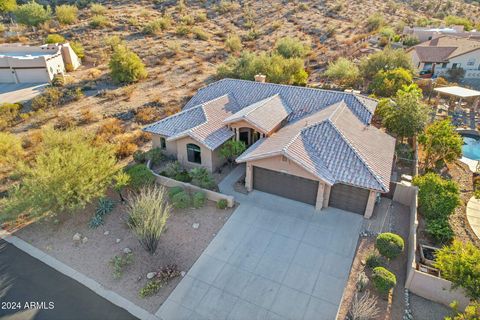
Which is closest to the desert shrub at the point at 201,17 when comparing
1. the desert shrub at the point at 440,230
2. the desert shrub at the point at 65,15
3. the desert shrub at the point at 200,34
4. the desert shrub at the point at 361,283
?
the desert shrub at the point at 200,34

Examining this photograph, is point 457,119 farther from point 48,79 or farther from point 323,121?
point 48,79

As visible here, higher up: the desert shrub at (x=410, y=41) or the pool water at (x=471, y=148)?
the desert shrub at (x=410, y=41)

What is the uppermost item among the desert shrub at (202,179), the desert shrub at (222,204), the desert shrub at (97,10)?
the desert shrub at (97,10)

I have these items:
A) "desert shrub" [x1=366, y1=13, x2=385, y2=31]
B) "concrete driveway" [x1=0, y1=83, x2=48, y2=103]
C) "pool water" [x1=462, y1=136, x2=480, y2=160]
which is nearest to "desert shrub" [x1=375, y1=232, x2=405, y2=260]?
"pool water" [x1=462, y1=136, x2=480, y2=160]

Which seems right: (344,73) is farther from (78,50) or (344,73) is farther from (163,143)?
(78,50)

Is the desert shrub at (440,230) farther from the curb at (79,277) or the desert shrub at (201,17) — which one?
the desert shrub at (201,17)

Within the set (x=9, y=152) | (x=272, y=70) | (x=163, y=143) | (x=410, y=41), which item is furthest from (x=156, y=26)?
(x=410, y=41)

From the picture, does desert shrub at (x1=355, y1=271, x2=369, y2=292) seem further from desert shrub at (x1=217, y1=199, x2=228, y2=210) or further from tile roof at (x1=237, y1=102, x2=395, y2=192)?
desert shrub at (x1=217, y1=199, x2=228, y2=210)
